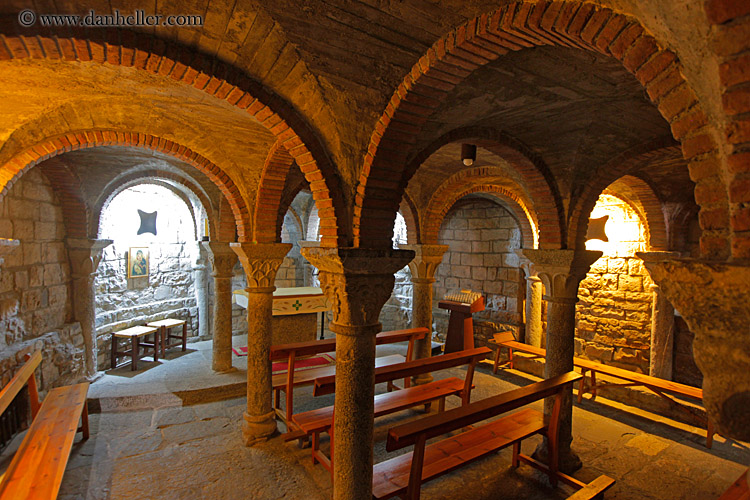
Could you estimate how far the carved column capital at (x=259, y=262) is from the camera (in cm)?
507

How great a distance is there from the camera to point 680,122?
1553 mm

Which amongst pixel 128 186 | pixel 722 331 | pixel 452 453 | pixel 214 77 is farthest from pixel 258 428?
pixel 128 186

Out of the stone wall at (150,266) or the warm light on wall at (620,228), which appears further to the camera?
the stone wall at (150,266)

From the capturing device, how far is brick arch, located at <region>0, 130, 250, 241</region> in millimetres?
4094

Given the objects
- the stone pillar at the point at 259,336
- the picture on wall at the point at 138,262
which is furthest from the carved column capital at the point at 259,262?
the picture on wall at the point at 138,262

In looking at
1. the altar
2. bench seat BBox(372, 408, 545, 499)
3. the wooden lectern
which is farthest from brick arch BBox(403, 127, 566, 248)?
the altar

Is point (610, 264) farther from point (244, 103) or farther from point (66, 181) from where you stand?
point (66, 181)

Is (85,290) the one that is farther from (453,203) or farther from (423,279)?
(453,203)

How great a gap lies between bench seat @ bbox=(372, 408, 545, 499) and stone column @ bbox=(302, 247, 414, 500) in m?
0.37

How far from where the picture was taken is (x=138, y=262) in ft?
29.7

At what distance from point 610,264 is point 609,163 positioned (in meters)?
4.36

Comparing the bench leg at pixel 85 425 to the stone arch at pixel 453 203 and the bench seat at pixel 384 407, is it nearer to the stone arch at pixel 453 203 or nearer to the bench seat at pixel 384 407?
the bench seat at pixel 384 407

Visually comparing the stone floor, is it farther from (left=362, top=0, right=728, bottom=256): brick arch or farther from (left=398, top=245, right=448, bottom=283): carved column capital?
(left=362, top=0, right=728, bottom=256): brick arch

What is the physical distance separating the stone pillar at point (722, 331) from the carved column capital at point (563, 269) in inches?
140
